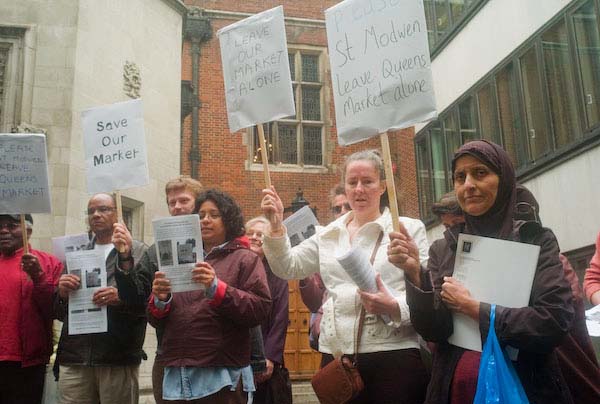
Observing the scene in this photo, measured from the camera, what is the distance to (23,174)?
3.94 meters

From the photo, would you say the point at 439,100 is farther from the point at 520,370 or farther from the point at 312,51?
the point at 520,370

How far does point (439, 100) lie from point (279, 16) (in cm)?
893

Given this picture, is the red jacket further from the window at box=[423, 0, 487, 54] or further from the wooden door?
the window at box=[423, 0, 487, 54]

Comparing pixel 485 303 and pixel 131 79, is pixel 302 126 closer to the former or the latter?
pixel 131 79

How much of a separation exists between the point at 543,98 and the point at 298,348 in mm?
6145

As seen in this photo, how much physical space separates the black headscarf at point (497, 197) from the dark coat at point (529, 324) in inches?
2.7

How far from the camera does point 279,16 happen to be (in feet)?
11.3

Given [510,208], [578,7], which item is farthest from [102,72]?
[510,208]

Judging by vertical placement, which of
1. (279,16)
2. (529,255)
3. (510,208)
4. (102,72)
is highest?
(102,72)

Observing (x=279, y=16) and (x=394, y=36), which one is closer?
(x=394, y=36)

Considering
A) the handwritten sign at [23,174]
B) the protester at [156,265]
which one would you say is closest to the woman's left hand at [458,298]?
the protester at [156,265]

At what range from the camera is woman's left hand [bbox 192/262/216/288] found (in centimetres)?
294

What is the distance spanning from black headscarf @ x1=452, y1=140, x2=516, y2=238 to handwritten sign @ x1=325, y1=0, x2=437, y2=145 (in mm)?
398

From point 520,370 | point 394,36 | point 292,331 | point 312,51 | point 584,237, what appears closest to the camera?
point 520,370
